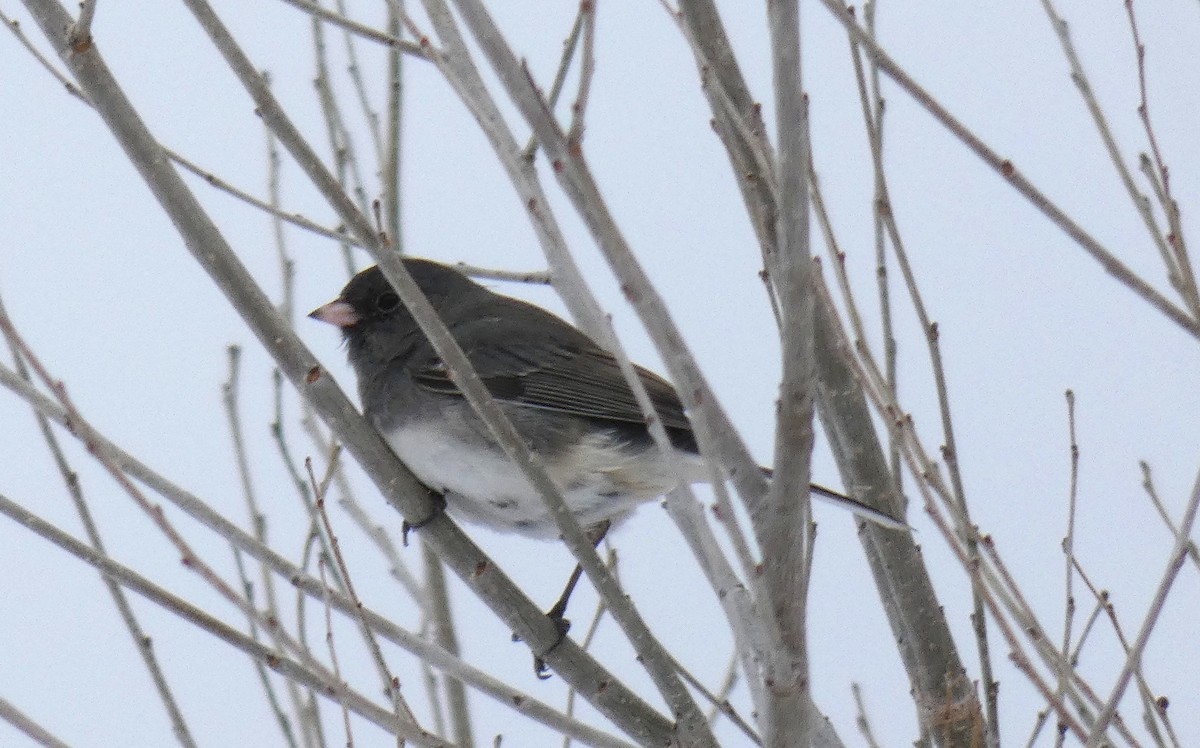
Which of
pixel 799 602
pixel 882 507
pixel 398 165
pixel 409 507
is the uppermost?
pixel 398 165

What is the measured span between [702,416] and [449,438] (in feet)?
3.94

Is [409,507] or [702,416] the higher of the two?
[409,507]

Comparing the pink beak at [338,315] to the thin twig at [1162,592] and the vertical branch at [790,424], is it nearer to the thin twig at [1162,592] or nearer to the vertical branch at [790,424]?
the vertical branch at [790,424]

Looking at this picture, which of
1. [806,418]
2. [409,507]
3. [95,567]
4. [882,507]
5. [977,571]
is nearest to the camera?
[806,418]

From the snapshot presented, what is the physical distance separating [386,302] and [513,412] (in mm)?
442

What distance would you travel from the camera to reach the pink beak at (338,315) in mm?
2863

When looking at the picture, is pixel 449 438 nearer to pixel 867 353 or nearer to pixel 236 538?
pixel 236 538

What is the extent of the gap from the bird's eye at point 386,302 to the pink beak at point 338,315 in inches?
2.2

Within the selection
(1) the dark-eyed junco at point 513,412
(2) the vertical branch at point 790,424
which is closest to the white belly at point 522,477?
(1) the dark-eyed junco at point 513,412

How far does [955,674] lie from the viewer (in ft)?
6.89

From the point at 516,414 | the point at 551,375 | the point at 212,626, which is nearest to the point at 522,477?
the point at 516,414

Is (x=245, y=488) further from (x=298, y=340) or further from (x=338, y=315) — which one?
(x=338, y=315)

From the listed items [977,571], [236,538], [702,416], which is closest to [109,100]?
[236,538]

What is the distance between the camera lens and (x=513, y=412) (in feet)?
8.75
